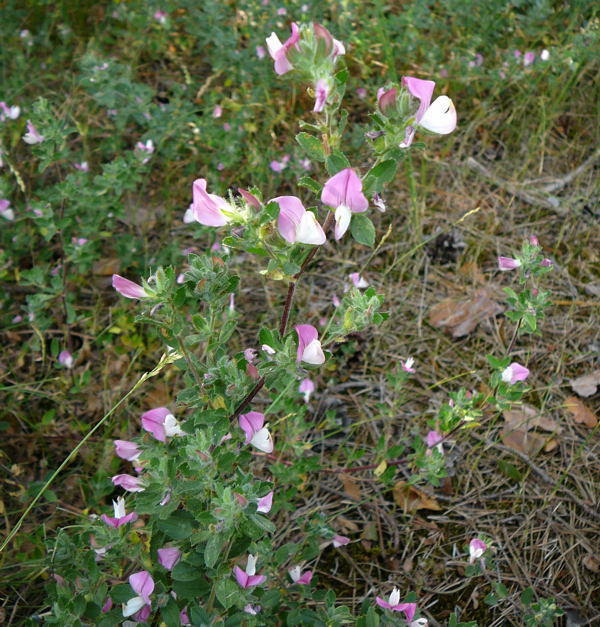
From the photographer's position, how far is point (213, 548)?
1.12 m

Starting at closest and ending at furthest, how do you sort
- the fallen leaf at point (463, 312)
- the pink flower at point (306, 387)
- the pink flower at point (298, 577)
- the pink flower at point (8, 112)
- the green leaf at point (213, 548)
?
the green leaf at point (213, 548), the pink flower at point (298, 577), the pink flower at point (306, 387), the fallen leaf at point (463, 312), the pink flower at point (8, 112)

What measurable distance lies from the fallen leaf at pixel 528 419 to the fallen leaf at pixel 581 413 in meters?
0.07

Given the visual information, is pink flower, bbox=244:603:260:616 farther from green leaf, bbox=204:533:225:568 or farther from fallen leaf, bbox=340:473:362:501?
fallen leaf, bbox=340:473:362:501

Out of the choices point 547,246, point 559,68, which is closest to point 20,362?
point 547,246

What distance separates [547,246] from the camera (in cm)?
247

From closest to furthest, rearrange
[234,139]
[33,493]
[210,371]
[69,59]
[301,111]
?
[210,371] → [33,493] → [234,139] → [301,111] → [69,59]

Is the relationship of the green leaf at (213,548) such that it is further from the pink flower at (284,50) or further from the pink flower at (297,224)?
the pink flower at (284,50)

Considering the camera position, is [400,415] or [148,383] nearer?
[400,415]

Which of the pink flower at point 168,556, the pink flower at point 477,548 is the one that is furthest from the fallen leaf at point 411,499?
the pink flower at point 168,556

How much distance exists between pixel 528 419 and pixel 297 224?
4.36 feet

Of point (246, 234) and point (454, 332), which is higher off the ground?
point (246, 234)

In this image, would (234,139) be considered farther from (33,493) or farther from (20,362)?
(33,493)

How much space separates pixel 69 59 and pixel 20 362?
6.71ft

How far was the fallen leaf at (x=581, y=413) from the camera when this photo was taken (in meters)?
1.98
